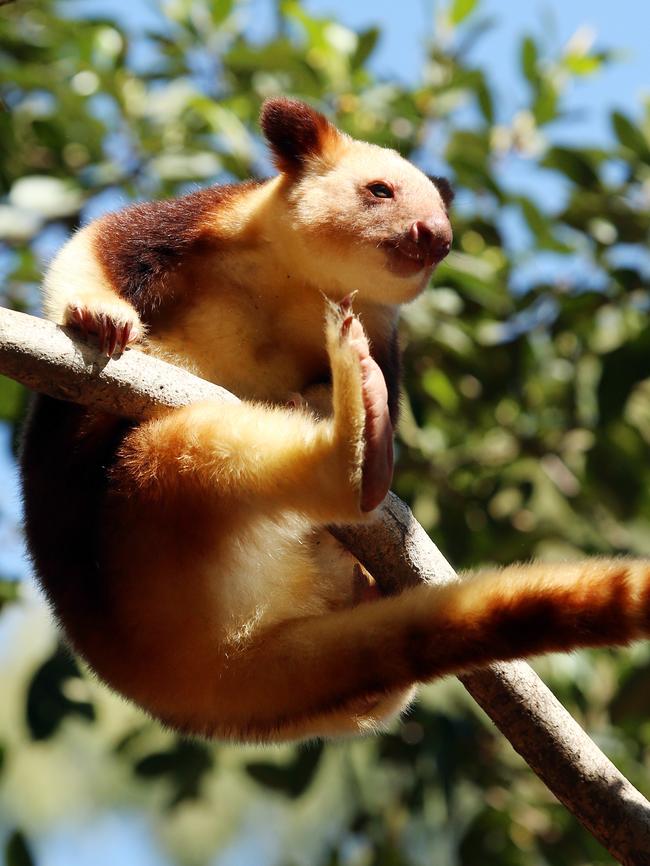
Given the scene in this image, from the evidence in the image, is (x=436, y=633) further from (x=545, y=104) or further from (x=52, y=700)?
(x=545, y=104)

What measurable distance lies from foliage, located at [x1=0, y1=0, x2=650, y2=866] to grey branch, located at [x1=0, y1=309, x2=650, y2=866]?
6.28 ft

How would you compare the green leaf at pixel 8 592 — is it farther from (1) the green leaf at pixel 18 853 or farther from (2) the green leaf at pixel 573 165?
(2) the green leaf at pixel 573 165

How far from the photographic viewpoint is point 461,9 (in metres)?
5.98

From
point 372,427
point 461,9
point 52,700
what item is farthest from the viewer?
point 461,9

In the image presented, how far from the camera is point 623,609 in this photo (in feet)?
7.84

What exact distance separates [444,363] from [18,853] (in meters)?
2.95

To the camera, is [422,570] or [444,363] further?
[444,363]

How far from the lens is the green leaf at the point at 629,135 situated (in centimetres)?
520

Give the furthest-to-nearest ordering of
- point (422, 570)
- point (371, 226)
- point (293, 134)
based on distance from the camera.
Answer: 1. point (293, 134)
2. point (371, 226)
3. point (422, 570)

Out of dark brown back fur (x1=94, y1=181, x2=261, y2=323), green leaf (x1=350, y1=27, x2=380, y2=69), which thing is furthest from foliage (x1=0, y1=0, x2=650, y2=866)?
dark brown back fur (x1=94, y1=181, x2=261, y2=323)

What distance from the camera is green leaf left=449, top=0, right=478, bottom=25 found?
5.98 meters

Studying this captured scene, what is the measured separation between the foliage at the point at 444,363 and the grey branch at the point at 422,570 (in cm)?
191

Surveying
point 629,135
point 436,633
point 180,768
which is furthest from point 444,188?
point 180,768

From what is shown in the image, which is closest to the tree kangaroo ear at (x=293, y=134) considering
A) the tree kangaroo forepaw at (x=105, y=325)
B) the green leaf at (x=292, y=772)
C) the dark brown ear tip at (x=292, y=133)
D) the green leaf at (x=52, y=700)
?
the dark brown ear tip at (x=292, y=133)
